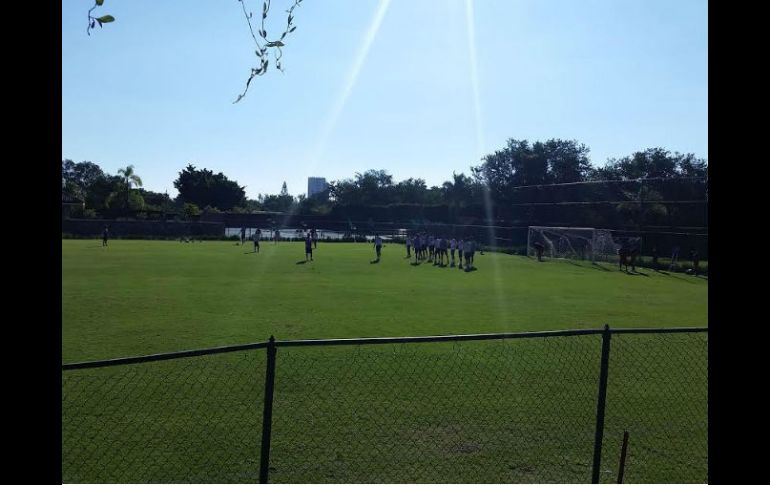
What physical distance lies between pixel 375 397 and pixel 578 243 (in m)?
40.5

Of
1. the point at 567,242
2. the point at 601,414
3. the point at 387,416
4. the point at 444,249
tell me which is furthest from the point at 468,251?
the point at 601,414

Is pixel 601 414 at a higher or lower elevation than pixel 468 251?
lower

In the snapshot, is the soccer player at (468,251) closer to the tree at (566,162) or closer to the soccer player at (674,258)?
the soccer player at (674,258)

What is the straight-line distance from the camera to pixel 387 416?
7430 millimetres

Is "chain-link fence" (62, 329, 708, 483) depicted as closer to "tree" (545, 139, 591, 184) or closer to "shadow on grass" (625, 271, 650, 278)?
"shadow on grass" (625, 271, 650, 278)

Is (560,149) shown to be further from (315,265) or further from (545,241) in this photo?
(315,265)

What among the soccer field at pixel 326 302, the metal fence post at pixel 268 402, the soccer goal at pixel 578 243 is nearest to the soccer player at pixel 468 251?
the soccer field at pixel 326 302

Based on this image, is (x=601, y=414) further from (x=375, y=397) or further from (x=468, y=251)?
(x=468, y=251)

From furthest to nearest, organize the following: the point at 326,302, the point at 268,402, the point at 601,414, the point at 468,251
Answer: the point at 468,251 → the point at 326,302 → the point at 601,414 → the point at 268,402

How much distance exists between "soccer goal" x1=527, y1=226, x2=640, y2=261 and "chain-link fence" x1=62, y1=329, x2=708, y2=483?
32.2m

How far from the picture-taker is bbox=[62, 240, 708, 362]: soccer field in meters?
13.1

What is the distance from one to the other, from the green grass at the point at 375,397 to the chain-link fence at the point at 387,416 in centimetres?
3
